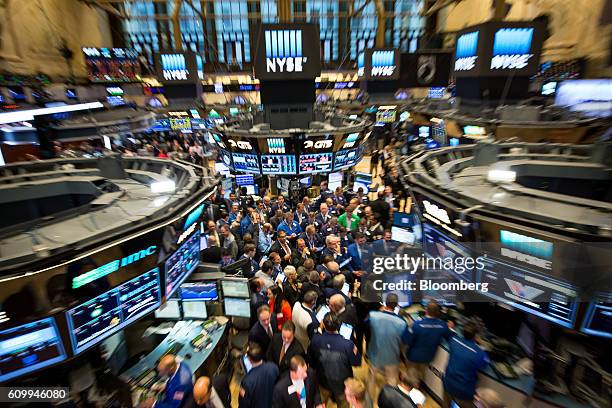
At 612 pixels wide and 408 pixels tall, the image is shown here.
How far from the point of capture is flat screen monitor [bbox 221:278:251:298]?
187 inches

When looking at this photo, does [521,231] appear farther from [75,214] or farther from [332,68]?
[332,68]

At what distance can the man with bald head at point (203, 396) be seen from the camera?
118 inches

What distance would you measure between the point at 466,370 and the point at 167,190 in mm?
4396

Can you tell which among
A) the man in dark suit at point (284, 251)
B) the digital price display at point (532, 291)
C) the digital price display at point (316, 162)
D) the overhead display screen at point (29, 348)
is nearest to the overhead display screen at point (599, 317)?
the digital price display at point (532, 291)

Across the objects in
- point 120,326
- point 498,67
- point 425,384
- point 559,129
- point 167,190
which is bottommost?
point 425,384

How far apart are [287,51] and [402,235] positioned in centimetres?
522

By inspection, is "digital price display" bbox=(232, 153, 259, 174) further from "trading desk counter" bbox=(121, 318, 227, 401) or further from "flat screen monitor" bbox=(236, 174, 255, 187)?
"trading desk counter" bbox=(121, 318, 227, 401)

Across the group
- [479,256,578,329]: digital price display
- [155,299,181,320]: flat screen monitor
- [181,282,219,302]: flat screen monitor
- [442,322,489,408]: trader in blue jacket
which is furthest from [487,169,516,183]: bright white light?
[155,299,181,320]: flat screen monitor

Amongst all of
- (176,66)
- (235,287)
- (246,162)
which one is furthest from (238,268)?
(176,66)

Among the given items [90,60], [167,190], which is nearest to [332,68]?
[90,60]

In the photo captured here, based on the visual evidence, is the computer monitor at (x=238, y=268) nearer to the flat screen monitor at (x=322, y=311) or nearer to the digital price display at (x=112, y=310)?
the flat screen monitor at (x=322, y=311)

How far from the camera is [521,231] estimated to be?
10.2 ft

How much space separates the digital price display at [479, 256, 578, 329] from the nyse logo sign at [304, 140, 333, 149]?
6.19 meters

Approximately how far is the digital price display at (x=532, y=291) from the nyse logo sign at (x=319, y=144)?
6.19m
